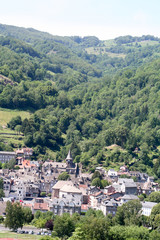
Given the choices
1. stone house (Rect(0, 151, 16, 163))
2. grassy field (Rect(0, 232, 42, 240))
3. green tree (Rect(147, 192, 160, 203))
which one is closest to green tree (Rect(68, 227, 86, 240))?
grassy field (Rect(0, 232, 42, 240))

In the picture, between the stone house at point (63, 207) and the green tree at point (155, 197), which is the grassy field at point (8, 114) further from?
the green tree at point (155, 197)

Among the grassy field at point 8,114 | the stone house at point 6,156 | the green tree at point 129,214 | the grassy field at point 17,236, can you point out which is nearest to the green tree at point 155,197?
the green tree at point 129,214

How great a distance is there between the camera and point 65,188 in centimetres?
11462

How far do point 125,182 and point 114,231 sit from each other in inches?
1615

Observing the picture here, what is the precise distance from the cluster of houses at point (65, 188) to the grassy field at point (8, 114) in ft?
102

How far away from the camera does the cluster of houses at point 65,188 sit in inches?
4085

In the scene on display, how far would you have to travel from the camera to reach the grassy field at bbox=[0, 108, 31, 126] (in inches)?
7148

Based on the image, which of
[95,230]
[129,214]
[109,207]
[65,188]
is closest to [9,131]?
[65,188]

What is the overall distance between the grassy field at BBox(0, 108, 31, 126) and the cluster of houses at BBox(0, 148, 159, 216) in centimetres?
3101

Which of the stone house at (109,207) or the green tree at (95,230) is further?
the stone house at (109,207)

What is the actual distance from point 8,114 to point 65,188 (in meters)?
80.6

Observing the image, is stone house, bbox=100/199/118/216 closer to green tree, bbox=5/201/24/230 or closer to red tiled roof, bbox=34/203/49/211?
red tiled roof, bbox=34/203/49/211

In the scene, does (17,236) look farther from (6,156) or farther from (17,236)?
(6,156)

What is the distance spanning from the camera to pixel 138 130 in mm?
184500
